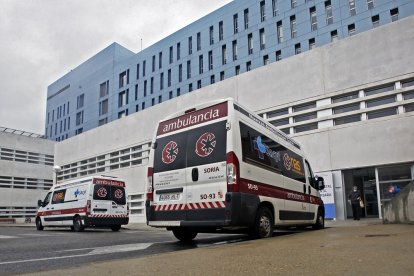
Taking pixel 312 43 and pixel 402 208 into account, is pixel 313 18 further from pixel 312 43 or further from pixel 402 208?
pixel 402 208

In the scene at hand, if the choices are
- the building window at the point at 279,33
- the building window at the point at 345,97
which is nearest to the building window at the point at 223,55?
the building window at the point at 279,33

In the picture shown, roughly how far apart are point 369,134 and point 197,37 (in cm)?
2932

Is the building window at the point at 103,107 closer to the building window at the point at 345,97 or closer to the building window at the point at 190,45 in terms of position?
the building window at the point at 190,45

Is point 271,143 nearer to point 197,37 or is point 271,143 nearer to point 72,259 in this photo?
point 72,259

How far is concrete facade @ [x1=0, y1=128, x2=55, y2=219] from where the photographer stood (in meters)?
41.0

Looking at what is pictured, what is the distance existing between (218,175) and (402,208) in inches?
→ 230

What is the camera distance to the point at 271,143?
8641 mm

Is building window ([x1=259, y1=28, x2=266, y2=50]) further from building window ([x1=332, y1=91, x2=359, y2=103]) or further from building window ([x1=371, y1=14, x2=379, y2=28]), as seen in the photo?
building window ([x1=332, y1=91, x2=359, y2=103])

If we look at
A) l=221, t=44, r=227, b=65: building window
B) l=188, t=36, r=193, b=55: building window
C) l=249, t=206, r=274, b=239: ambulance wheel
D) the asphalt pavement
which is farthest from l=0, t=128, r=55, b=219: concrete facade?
the asphalt pavement

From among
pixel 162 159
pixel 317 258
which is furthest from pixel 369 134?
pixel 317 258

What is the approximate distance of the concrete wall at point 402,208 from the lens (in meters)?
9.46

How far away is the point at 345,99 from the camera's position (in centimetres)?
1770

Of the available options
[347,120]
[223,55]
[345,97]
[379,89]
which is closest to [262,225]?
[347,120]

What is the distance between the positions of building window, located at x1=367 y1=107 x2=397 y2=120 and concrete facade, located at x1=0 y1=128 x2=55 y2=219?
37.8 meters
